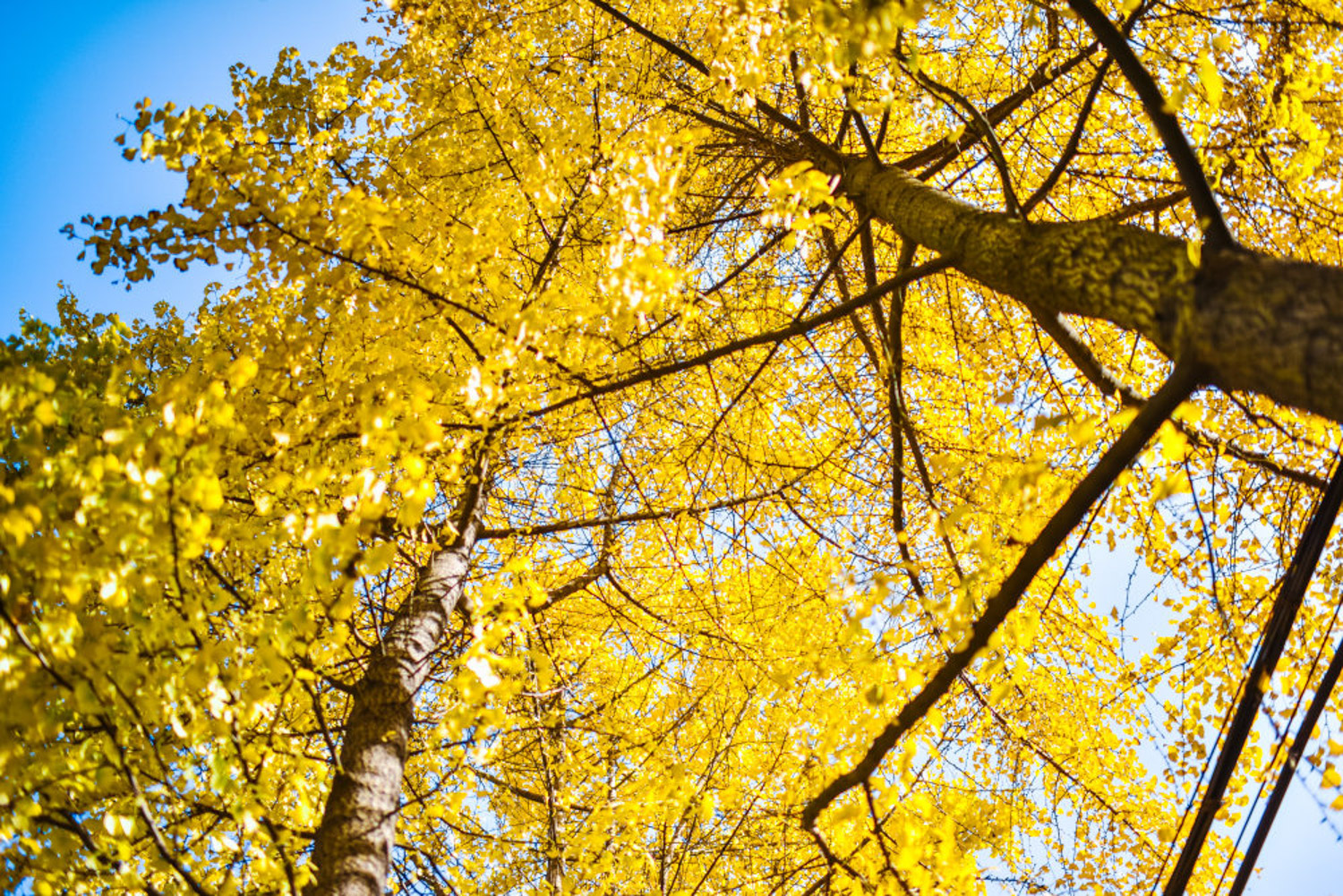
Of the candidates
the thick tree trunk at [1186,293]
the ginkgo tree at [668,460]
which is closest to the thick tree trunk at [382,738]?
the ginkgo tree at [668,460]

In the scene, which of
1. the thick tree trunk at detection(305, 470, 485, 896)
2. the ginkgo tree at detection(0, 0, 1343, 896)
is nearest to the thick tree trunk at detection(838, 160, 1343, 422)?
the ginkgo tree at detection(0, 0, 1343, 896)

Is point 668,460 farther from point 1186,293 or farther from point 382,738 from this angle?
point 1186,293

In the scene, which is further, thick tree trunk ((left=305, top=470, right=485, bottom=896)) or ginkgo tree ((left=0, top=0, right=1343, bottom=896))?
thick tree trunk ((left=305, top=470, right=485, bottom=896))

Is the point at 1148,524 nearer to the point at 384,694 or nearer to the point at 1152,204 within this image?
the point at 1152,204

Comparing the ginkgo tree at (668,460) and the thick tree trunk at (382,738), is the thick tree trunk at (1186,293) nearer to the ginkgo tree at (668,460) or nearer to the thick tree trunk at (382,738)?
the ginkgo tree at (668,460)

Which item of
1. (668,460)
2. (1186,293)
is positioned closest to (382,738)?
(668,460)

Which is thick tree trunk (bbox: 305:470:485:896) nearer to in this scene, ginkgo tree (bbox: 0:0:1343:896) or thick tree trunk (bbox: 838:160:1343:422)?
ginkgo tree (bbox: 0:0:1343:896)

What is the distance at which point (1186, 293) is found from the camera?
4.99 feet

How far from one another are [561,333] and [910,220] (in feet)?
4.51

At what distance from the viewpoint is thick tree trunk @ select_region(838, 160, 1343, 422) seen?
1270 millimetres

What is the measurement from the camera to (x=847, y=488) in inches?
170

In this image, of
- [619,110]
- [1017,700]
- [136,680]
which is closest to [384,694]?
[136,680]

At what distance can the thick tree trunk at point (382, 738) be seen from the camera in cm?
235

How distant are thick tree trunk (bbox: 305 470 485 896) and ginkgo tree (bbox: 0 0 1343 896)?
19 mm
